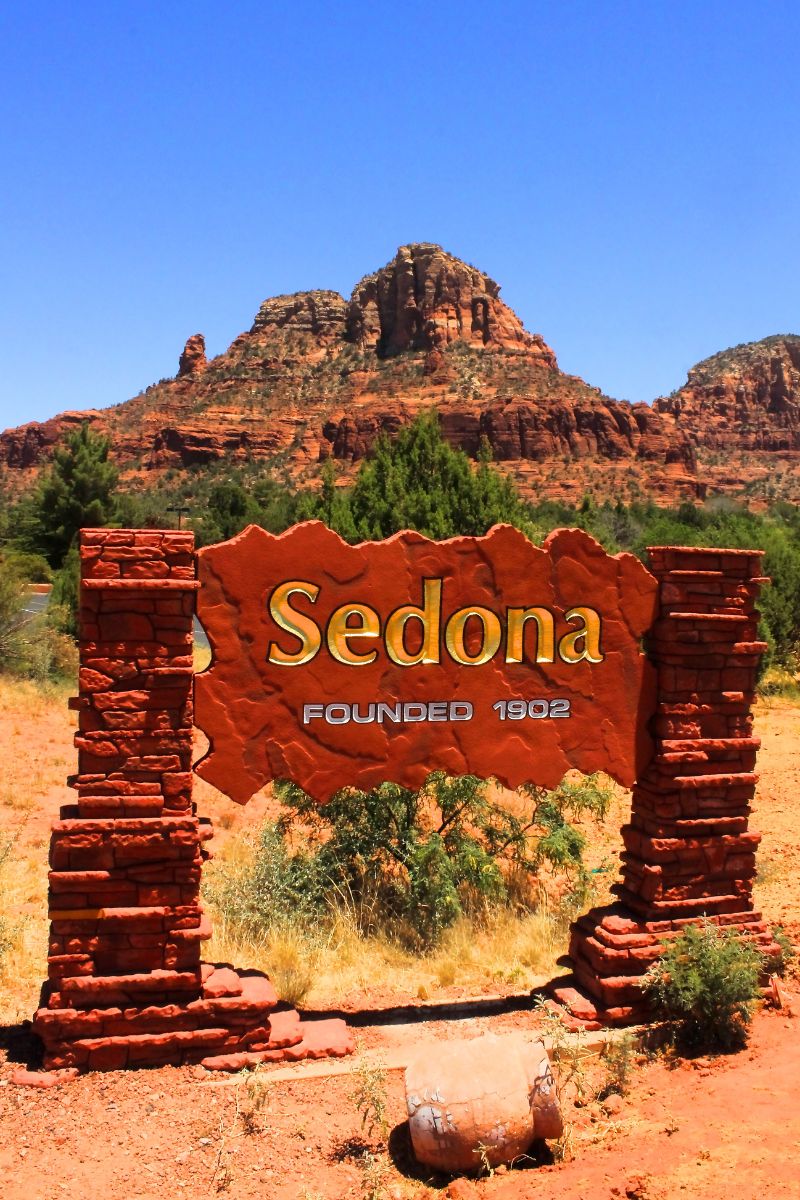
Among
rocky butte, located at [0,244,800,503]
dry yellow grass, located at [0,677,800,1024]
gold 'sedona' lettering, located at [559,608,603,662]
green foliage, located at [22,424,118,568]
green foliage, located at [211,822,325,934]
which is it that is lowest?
dry yellow grass, located at [0,677,800,1024]

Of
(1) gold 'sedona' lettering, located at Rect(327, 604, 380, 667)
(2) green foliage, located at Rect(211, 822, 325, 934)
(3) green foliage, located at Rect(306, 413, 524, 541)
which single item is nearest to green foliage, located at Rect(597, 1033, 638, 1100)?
(1) gold 'sedona' lettering, located at Rect(327, 604, 380, 667)

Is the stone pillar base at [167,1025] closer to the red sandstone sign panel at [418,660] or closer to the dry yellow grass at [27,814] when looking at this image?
the dry yellow grass at [27,814]

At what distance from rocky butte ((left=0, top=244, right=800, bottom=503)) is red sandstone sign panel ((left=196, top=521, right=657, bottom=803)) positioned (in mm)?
64169

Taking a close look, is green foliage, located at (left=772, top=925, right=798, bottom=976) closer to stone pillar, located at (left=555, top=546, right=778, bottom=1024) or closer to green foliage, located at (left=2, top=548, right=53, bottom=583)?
stone pillar, located at (left=555, top=546, right=778, bottom=1024)

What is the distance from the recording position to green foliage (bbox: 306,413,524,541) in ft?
37.3

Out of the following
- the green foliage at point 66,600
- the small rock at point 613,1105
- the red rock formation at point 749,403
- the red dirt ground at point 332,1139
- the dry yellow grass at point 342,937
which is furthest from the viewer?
the red rock formation at point 749,403

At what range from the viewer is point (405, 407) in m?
81.9

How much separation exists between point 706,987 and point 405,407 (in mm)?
78692

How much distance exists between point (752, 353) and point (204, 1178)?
489 ft

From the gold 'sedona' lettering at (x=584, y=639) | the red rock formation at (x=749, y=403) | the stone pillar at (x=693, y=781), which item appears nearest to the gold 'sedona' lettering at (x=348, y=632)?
the gold 'sedona' lettering at (x=584, y=639)

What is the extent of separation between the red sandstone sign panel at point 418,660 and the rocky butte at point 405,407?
211 feet

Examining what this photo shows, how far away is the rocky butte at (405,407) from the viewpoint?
79812 millimetres

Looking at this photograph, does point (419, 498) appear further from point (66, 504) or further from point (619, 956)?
point (66, 504)

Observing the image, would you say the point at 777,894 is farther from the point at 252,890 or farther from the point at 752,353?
the point at 752,353
